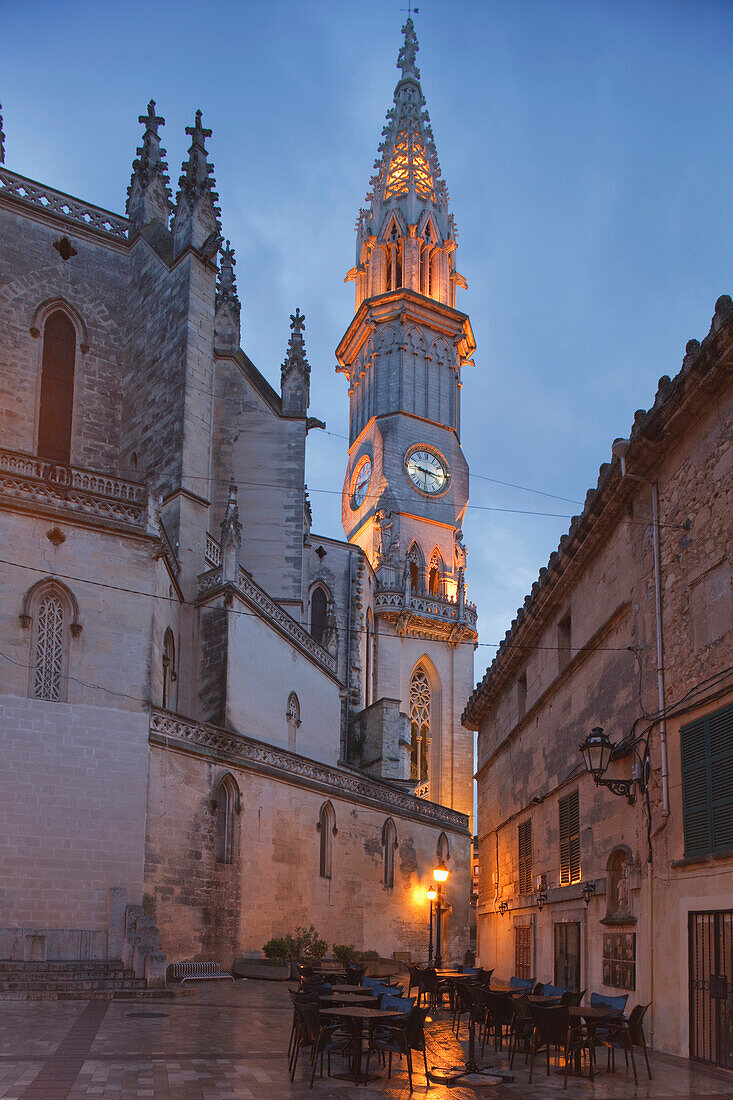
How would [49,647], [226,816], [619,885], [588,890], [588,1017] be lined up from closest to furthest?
1. [588,1017]
2. [619,885]
3. [588,890]
4. [49,647]
5. [226,816]

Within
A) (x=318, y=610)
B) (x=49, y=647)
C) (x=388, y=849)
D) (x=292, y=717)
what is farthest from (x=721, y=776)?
(x=318, y=610)

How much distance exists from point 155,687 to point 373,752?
70.1 feet

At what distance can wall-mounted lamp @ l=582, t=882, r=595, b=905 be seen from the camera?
14234 mm

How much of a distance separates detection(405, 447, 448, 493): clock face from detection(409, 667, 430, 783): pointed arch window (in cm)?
1001

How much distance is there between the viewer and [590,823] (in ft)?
48.8

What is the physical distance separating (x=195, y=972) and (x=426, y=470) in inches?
1410

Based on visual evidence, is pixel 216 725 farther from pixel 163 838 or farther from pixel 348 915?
pixel 348 915

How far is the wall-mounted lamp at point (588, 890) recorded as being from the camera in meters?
14.2

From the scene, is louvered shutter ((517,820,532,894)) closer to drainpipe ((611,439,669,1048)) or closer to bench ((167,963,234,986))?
bench ((167,963,234,986))

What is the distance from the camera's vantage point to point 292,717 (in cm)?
2920

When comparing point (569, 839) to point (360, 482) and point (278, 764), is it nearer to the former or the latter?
point (278, 764)

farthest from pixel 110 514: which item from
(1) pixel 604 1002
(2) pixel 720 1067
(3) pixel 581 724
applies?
(2) pixel 720 1067

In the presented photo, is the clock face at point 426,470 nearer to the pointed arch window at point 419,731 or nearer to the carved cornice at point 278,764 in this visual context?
the pointed arch window at point 419,731

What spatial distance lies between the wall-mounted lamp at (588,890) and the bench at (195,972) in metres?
8.27
